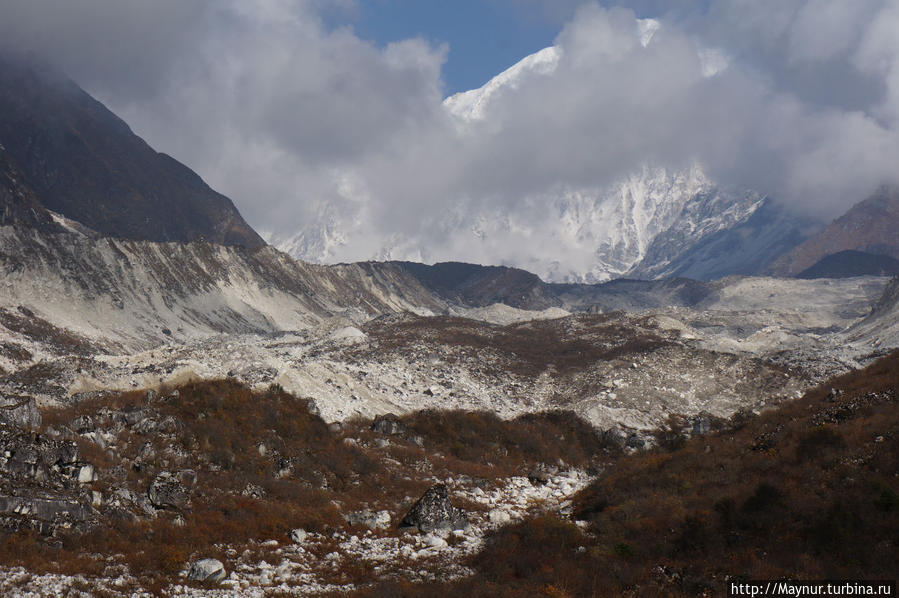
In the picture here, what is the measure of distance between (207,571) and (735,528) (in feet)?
36.9

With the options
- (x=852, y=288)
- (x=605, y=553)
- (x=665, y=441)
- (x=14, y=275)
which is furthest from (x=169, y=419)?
(x=852, y=288)

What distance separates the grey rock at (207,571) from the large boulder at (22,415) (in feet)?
25.0

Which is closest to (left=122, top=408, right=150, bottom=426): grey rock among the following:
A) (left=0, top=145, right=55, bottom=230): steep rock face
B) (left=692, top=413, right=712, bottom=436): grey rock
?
(left=692, top=413, right=712, bottom=436): grey rock

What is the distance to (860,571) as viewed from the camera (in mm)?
10703

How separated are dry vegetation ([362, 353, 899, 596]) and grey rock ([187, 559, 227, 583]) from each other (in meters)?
3.10

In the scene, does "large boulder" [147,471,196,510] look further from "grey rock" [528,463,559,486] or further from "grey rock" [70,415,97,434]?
"grey rock" [528,463,559,486]

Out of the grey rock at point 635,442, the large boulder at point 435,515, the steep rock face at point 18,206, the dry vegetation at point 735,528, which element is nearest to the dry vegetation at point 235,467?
the large boulder at point 435,515

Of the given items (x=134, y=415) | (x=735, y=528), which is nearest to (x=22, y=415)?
(x=134, y=415)

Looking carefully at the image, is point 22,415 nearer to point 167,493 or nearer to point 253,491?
point 167,493

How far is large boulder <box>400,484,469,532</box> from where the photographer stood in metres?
16.3

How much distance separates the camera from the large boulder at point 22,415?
16062mm

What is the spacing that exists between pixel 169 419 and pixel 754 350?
198 feet

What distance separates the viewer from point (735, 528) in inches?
517

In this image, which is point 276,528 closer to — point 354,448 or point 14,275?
point 354,448
